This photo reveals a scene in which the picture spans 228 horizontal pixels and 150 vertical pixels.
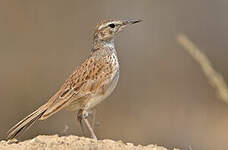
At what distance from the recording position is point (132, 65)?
818 inches

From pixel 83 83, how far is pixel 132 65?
10469 millimetres

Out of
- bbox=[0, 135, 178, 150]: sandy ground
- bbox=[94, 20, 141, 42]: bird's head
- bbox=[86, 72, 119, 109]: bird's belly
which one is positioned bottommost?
bbox=[0, 135, 178, 150]: sandy ground

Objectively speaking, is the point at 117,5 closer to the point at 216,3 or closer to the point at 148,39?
the point at 148,39

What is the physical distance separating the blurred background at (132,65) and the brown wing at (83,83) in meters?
6.40

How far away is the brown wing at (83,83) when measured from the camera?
399 inches

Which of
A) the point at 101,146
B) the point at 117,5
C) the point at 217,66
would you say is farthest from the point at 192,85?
the point at 101,146

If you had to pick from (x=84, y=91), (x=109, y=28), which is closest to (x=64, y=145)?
(x=84, y=91)

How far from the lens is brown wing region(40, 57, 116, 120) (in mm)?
10133

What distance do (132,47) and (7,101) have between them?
390 cm

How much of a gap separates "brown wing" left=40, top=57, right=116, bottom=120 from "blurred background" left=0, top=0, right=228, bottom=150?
6399mm

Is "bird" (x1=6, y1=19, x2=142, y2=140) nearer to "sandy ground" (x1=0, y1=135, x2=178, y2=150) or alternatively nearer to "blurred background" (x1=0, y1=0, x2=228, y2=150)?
"sandy ground" (x1=0, y1=135, x2=178, y2=150)

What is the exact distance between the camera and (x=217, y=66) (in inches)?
848

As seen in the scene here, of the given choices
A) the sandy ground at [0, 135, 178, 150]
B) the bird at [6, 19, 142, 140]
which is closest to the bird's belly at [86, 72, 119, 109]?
the bird at [6, 19, 142, 140]

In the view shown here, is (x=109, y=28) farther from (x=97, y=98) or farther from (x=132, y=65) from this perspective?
(x=132, y=65)
